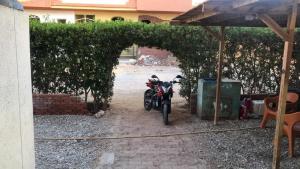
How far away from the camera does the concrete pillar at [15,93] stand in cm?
269

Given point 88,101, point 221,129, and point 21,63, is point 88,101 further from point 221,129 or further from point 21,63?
point 21,63

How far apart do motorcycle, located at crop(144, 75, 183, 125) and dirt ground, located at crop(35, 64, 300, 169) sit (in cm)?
20

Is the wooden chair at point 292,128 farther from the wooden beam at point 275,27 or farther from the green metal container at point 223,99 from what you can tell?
the green metal container at point 223,99

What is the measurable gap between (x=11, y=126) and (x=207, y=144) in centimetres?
419

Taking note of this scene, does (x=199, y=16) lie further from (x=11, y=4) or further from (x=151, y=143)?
(x=11, y=4)

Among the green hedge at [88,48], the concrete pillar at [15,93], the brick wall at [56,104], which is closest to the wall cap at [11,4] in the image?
the concrete pillar at [15,93]

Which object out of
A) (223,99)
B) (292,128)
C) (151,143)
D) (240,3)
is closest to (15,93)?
(240,3)

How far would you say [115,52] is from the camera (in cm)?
852

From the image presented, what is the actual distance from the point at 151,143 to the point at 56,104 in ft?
10.1

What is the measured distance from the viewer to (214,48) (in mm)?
8812

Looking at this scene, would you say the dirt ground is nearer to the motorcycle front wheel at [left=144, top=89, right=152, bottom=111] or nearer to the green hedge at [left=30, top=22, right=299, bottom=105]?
the motorcycle front wheel at [left=144, top=89, right=152, bottom=111]

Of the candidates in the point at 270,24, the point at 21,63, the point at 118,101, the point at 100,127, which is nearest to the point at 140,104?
the point at 118,101

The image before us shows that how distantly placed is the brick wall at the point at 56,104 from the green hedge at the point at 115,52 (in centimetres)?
25

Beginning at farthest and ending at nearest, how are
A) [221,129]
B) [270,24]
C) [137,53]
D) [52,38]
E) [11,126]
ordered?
[137,53] < [52,38] < [221,129] < [270,24] < [11,126]
